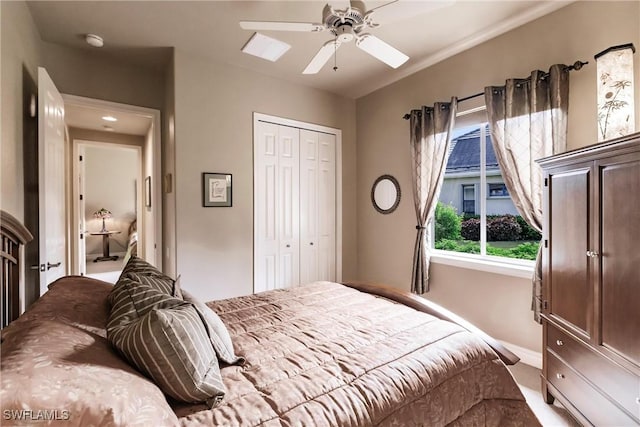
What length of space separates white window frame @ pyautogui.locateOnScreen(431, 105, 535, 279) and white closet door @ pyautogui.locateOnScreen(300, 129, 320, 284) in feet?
4.97

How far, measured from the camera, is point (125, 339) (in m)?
0.97

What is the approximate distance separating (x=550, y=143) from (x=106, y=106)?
410cm

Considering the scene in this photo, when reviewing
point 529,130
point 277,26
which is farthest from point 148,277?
point 529,130

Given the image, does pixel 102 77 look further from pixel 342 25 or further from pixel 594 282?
pixel 594 282

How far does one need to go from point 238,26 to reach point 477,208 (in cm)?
280

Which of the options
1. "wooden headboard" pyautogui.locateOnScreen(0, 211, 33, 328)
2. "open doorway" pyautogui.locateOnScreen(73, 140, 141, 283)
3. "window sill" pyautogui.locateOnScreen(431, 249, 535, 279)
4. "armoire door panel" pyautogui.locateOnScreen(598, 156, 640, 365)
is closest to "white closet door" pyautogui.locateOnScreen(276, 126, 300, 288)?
"window sill" pyautogui.locateOnScreen(431, 249, 535, 279)

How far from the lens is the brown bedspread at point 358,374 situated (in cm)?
98

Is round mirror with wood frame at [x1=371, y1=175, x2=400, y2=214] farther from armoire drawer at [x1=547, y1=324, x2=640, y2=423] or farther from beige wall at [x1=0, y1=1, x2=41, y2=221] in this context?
beige wall at [x1=0, y1=1, x2=41, y2=221]

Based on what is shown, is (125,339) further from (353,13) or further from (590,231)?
(590,231)

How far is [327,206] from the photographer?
13.4 feet

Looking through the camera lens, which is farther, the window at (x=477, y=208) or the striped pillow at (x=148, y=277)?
the window at (x=477, y=208)

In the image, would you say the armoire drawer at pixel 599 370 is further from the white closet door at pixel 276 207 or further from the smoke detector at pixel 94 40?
the smoke detector at pixel 94 40

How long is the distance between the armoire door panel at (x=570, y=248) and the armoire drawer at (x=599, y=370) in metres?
0.12

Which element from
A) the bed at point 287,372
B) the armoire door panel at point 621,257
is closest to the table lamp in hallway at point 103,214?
the bed at point 287,372
